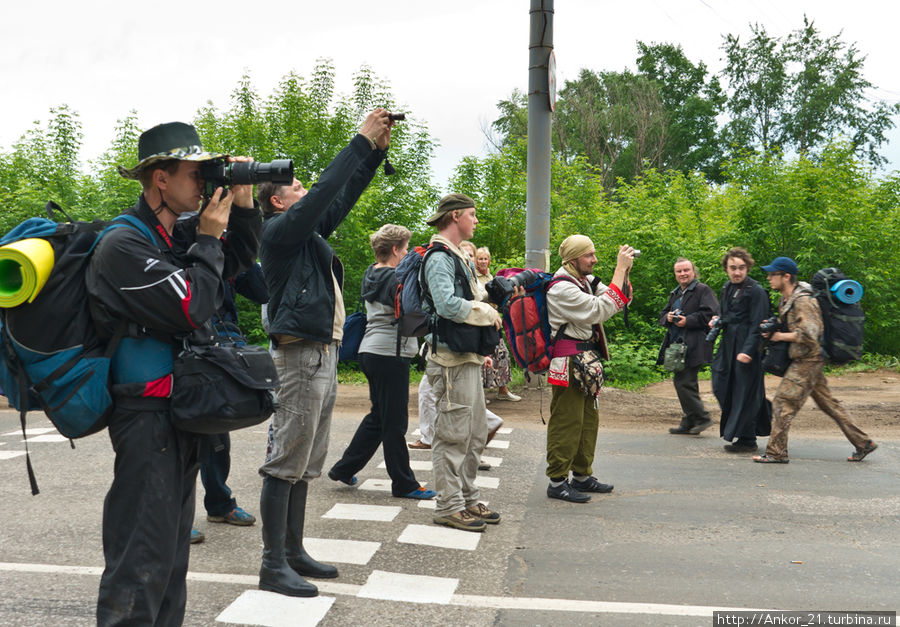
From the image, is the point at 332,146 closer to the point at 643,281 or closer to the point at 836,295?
the point at 643,281

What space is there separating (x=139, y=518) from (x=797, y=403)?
6.67 m

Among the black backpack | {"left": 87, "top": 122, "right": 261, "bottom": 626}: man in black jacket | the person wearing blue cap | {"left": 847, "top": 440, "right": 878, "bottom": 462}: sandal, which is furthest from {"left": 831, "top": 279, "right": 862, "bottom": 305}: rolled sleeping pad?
{"left": 87, "top": 122, "right": 261, "bottom": 626}: man in black jacket

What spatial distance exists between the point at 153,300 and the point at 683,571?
3.44 metres

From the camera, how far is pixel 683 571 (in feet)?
15.0

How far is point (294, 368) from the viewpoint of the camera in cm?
419

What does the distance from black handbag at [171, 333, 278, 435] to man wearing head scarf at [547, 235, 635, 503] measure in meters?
3.56

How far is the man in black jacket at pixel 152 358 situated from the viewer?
255 cm

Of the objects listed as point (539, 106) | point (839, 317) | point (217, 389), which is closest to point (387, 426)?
point (217, 389)

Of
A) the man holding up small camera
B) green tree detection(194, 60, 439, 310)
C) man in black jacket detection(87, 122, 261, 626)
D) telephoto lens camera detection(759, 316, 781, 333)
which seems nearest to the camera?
man in black jacket detection(87, 122, 261, 626)

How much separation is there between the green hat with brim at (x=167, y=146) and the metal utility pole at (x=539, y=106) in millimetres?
8709

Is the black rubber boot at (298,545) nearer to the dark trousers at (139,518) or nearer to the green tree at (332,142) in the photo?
the dark trousers at (139,518)

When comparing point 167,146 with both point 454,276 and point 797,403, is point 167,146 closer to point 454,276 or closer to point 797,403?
point 454,276

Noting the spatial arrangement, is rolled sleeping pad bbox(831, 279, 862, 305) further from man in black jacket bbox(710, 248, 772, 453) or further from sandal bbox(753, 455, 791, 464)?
sandal bbox(753, 455, 791, 464)

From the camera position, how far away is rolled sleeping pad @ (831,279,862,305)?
25.6ft
